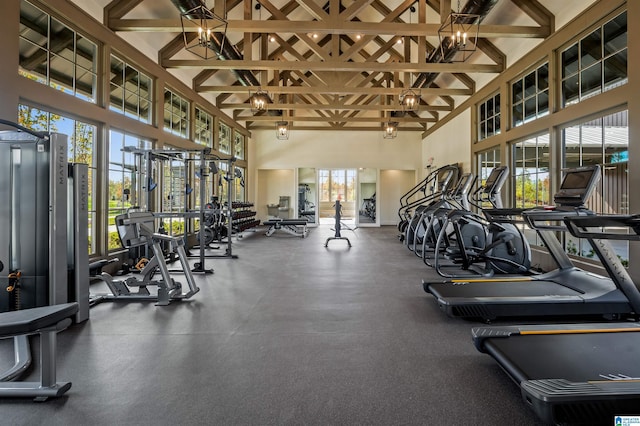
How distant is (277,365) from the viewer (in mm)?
2238

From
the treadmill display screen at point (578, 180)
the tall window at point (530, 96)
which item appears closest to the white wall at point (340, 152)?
the tall window at point (530, 96)

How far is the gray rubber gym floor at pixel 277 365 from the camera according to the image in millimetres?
1740

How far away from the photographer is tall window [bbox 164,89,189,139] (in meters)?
6.99

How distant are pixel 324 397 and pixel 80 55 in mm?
5482

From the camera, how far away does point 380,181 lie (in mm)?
13305

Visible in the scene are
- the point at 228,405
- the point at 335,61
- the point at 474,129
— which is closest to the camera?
the point at 228,405

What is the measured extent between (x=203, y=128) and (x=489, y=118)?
23.9 feet

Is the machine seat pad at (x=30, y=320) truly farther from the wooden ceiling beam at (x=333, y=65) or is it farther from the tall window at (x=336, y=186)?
the tall window at (x=336, y=186)

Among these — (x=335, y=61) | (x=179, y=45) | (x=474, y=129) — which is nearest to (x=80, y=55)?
(x=179, y=45)

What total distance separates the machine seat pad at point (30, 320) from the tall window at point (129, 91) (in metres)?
4.31

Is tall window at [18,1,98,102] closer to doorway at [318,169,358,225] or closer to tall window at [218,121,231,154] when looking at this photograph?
tall window at [218,121,231,154]

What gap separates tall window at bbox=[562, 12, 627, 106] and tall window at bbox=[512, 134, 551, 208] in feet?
2.92

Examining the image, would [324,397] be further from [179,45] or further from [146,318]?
[179,45]

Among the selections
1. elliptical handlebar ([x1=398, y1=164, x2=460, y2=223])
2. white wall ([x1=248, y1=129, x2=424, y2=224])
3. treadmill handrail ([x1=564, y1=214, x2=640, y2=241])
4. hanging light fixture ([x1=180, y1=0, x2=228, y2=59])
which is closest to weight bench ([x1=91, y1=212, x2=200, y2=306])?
hanging light fixture ([x1=180, y1=0, x2=228, y2=59])
